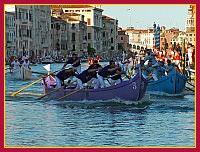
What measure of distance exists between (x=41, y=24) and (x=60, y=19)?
6304mm

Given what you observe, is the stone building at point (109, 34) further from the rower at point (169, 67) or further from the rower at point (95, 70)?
the rower at point (95, 70)

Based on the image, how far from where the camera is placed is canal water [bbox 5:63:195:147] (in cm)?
777

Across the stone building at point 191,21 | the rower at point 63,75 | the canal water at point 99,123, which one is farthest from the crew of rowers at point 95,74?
the stone building at point 191,21

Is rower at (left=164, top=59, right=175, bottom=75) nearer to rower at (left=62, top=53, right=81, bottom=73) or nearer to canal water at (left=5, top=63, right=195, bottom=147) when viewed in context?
canal water at (left=5, top=63, right=195, bottom=147)

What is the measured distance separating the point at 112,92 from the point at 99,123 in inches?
88.2

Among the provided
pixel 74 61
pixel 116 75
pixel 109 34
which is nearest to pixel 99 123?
pixel 116 75

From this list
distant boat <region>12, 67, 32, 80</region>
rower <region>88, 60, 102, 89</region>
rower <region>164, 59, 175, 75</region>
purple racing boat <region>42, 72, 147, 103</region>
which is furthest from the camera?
distant boat <region>12, 67, 32, 80</region>

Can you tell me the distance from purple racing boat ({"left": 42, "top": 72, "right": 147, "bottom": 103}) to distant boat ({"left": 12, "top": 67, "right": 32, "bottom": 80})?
849cm

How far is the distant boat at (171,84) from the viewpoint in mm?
13539

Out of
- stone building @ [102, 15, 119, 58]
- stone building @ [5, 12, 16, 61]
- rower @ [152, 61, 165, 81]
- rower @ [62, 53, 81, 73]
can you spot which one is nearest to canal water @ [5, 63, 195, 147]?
rower @ [152, 61, 165, 81]

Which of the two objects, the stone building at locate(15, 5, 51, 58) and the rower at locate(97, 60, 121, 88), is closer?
the rower at locate(97, 60, 121, 88)

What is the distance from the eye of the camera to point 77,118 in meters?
10.1

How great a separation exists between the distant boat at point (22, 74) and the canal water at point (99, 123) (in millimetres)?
7705

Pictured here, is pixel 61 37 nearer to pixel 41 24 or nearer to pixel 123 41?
pixel 41 24
